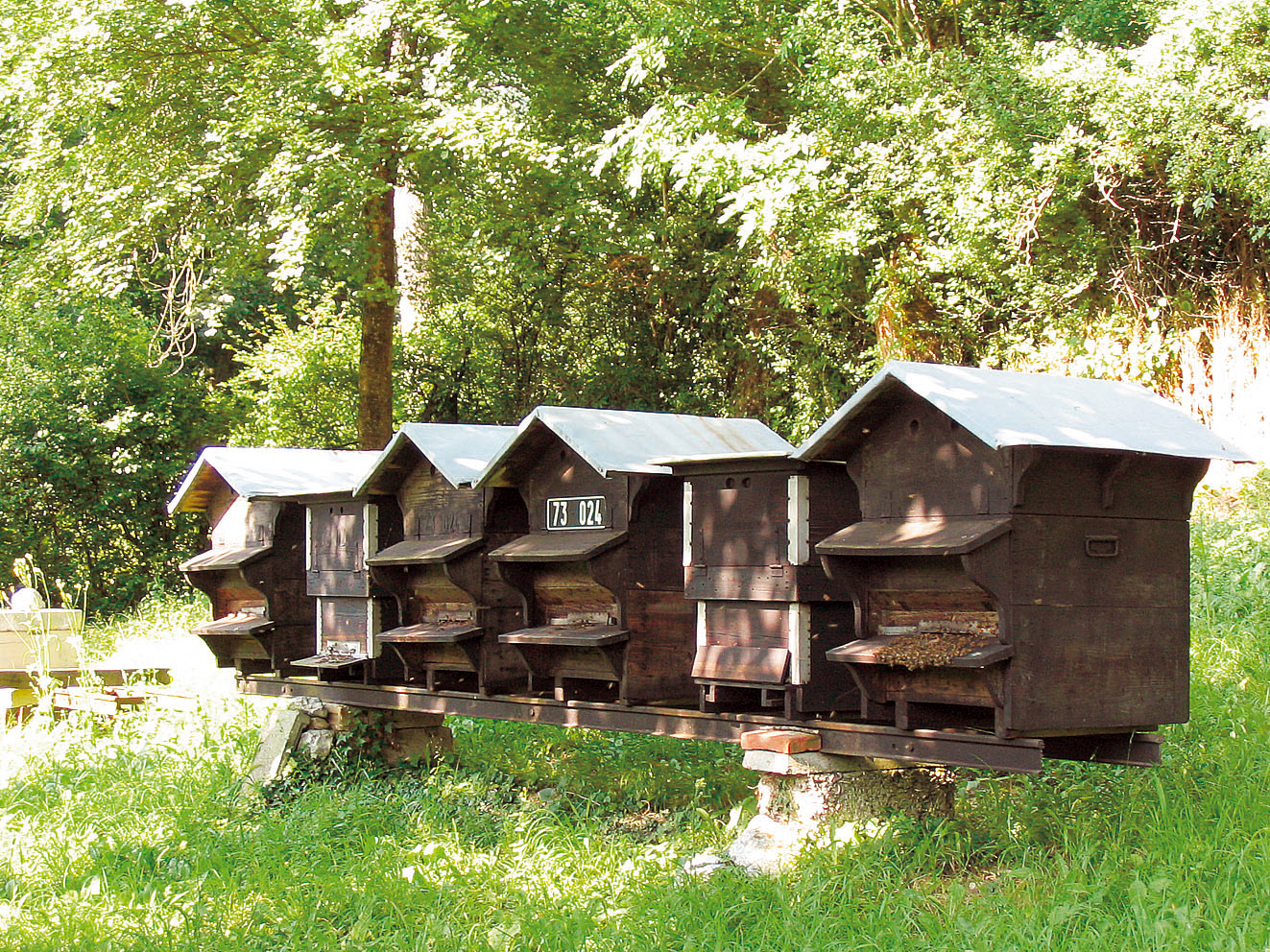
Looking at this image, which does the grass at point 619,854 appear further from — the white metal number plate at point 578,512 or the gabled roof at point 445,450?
the gabled roof at point 445,450

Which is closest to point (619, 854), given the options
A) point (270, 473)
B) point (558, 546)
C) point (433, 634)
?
point (558, 546)

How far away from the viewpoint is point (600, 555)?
683cm

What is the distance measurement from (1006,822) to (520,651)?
2777 millimetres

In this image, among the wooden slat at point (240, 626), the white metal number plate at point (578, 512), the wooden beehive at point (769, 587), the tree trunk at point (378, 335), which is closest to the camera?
the wooden beehive at point (769, 587)

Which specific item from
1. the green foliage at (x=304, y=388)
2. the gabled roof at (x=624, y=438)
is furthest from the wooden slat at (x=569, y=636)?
the green foliage at (x=304, y=388)

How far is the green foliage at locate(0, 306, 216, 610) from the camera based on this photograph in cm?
1939

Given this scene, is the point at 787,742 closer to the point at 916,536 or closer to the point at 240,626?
the point at 916,536

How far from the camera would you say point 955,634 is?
5473 mm

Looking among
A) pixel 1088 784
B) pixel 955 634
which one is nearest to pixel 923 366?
pixel 955 634

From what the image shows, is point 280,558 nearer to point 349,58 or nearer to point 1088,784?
point 1088,784

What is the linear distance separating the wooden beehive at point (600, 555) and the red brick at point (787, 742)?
3.03 feet

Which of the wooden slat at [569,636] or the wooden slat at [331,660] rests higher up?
the wooden slat at [569,636]

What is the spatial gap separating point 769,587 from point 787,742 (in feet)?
2.37

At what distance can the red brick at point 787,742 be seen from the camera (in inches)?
237
